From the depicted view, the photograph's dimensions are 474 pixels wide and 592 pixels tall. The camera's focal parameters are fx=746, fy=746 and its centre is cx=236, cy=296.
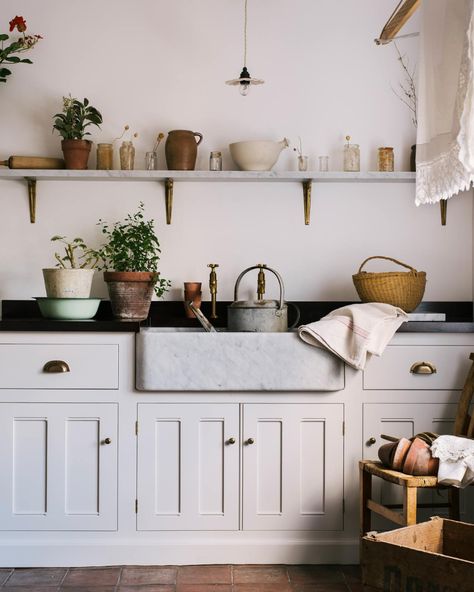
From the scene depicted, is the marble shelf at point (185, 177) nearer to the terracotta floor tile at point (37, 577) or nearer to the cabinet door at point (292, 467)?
the cabinet door at point (292, 467)

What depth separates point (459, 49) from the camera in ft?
5.44

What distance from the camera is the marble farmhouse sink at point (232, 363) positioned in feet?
9.88

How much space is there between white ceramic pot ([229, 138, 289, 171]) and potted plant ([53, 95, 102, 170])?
2.22 feet

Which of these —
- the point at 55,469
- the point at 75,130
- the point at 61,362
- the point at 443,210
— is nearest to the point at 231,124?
the point at 75,130

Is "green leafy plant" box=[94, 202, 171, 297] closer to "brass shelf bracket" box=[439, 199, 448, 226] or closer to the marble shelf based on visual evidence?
the marble shelf

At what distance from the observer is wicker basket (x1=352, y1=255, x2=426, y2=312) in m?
3.29

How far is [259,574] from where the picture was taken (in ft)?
9.79

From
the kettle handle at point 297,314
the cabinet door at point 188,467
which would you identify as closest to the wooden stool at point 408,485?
the cabinet door at point 188,467

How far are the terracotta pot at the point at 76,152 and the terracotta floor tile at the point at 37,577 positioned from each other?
5.87 ft

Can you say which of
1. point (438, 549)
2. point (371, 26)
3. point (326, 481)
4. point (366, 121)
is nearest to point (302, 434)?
point (326, 481)

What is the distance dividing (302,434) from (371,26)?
2039 millimetres

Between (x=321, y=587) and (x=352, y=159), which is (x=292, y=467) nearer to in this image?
(x=321, y=587)

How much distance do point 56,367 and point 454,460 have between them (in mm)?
1583

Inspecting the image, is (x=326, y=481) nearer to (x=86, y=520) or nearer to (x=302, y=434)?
(x=302, y=434)
